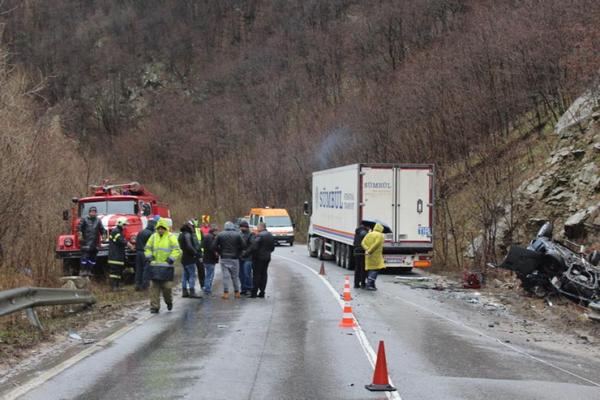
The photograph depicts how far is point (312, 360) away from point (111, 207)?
1337 cm

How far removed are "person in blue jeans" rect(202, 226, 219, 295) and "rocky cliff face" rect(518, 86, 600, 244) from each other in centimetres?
947

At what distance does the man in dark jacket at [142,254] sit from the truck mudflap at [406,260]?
8.63 metres

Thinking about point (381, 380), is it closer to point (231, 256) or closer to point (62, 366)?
point (62, 366)

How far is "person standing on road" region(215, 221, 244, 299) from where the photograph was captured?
16.7m

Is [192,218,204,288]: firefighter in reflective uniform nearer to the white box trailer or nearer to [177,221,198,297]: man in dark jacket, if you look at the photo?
[177,221,198,297]: man in dark jacket

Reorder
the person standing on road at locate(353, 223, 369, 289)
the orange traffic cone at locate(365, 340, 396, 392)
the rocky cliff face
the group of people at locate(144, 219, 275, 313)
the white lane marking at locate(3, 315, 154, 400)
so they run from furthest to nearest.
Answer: the rocky cliff face → the person standing on road at locate(353, 223, 369, 289) → the group of people at locate(144, 219, 275, 313) → the orange traffic cone at locate(365, 340, 396, 392) → the white lane marking at locate(3, 315, 154, 400)

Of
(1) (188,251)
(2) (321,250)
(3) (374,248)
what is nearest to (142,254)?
(1) (188,251)

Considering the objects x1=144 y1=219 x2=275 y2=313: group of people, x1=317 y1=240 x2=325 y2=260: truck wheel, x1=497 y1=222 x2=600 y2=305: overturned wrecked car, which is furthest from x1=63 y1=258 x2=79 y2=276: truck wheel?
x1=317 y1=240 x2=325 y2=260: truck wheel

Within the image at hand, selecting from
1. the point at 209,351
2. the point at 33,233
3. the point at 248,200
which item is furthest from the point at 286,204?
the point at 209,351

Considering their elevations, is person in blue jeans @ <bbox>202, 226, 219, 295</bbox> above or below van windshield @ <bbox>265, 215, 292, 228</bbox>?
below

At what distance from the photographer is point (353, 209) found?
24.3 m

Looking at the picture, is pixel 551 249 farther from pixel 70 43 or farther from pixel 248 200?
pixel 70 43

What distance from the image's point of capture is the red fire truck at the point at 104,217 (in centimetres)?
1939

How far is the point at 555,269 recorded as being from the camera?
51.8ft
